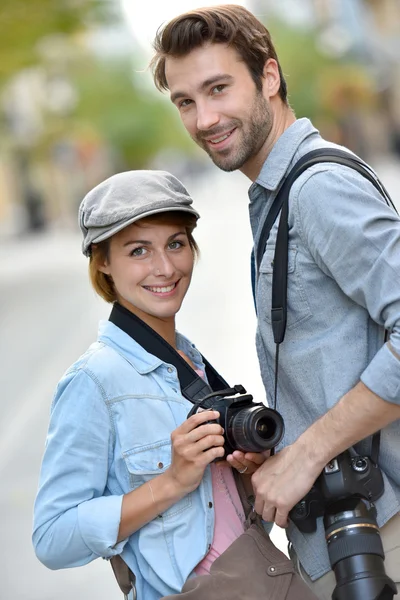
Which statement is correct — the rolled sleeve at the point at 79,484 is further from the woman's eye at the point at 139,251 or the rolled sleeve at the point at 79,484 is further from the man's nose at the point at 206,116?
the man's nose at the point at 206,116

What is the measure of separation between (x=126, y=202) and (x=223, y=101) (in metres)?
0.38

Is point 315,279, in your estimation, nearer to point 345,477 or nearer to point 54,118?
point 345,477

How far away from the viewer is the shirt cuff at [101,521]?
277 centimetres

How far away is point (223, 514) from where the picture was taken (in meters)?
2.89

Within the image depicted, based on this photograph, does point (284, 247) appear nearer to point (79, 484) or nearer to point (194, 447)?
point (194, 447)

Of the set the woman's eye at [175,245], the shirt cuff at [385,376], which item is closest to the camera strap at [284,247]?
the shirt cuff at [385,376]

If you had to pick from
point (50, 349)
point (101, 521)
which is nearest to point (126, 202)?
point (101, 521)

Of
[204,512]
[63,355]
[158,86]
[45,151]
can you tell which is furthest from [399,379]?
[45,151]

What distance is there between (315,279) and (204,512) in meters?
0.67

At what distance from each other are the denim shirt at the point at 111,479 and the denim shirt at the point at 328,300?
0.29m

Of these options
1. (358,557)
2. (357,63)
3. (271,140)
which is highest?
(357,63)

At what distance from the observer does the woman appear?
2773 mm

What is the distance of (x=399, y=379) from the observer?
2562mm

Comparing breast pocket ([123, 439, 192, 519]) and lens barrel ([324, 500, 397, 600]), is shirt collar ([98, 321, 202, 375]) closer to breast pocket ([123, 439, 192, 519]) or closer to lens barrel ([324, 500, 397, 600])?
breast pocket ([123, 439, 192, 519])
